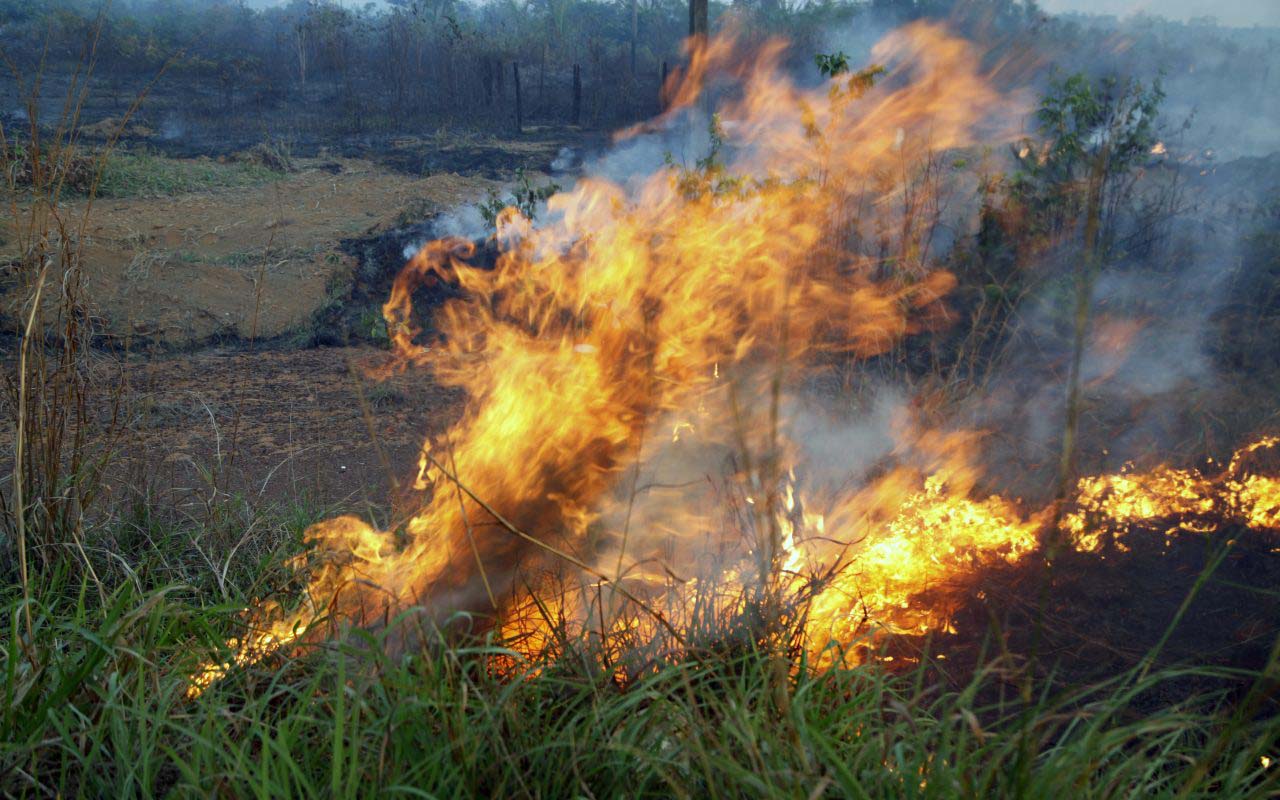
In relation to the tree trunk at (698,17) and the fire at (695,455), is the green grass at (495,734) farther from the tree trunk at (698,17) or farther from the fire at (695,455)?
the tree trunk at (698,17)

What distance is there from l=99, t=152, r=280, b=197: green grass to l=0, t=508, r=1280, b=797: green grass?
1264 cm

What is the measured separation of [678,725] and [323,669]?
0.77 metres

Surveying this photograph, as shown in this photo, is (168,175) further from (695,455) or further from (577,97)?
(695,455)

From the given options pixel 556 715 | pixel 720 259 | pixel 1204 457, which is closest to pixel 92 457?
pixel 556 715

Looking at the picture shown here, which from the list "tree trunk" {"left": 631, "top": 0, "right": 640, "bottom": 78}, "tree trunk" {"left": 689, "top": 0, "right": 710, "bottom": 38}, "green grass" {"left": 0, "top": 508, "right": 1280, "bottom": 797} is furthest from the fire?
"tree trunk" {"left": 631, "top": 0, "right": 640, "bottom": 78}

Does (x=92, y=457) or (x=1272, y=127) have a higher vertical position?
(x=1272, y=127)

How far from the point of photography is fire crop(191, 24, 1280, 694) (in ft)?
8.97

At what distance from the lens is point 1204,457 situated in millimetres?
4191

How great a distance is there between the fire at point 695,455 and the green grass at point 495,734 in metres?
0.19

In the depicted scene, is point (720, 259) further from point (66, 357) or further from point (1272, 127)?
point (1272, 127)

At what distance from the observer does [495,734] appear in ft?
5.75

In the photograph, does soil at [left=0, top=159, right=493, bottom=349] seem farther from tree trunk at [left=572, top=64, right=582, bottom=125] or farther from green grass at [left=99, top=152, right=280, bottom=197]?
→ tree trunk at [left=572, top=64, right=582, bottom=125]

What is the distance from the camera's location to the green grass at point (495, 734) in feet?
5.36

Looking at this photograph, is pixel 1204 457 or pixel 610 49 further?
pixel 610 49
